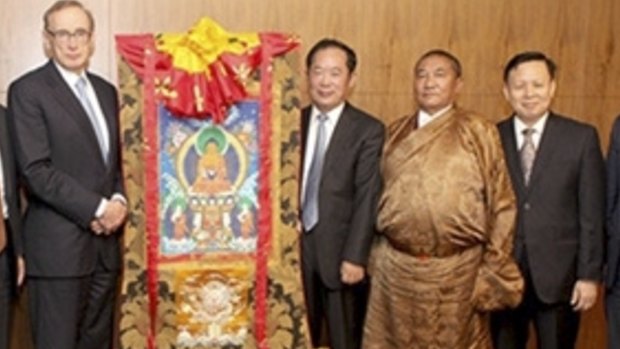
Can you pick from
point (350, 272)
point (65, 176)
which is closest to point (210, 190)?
point (65, 176)

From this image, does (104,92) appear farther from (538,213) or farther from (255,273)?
(538,213)

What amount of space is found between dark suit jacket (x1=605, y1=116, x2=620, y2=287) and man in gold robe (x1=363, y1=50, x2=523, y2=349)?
0.33 m

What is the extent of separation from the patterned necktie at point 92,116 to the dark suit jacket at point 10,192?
0.82 feet

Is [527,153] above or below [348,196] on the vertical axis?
above

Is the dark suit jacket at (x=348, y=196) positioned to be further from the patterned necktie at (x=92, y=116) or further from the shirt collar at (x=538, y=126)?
the patterned necktie at (x=92, y=116)

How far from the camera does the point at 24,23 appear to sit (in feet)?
11.1

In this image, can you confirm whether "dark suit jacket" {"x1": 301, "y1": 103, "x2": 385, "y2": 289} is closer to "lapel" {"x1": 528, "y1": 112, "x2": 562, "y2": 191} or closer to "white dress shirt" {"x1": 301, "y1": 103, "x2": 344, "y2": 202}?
"white dress shirt" {"x1": 301, "y1": 103, "x2": 344, "y2": 202}

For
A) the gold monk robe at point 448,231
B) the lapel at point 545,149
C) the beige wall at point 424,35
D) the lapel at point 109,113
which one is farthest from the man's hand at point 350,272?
the beige wall at point 424,35

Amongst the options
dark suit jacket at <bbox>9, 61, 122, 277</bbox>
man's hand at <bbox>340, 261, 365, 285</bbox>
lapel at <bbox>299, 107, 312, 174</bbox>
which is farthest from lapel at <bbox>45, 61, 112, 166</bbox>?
man's hand at <bbox>340, 261, 365, 285</bbox>

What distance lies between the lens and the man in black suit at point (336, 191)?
2.84 metres

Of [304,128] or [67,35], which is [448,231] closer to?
[304,128]

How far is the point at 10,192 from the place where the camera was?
2643 mm

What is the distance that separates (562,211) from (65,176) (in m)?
1.66

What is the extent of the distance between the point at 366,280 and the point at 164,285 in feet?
2.75
